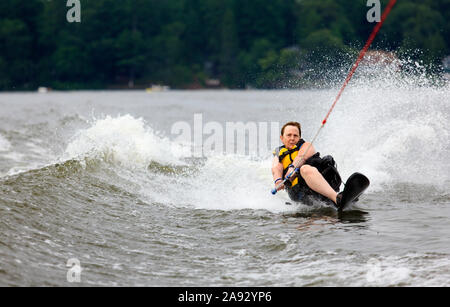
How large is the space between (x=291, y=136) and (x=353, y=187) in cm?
109

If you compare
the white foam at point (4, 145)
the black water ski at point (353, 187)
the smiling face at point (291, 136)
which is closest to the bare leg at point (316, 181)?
the black water ski at point (353, 187)

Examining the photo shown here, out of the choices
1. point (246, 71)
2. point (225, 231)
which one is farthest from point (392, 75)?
point (246, 71)

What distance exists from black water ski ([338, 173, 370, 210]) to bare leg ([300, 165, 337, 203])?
0.54 feet

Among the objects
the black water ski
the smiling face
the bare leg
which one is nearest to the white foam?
the smiling face

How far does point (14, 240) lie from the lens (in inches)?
242

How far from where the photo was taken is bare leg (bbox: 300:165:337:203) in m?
8.03

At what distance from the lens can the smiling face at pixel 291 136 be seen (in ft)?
27.4

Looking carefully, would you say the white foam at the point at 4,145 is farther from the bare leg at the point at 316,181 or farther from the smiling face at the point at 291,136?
the bare leg at the point at 316,181

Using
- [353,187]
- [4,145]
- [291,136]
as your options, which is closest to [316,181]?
[353,187]

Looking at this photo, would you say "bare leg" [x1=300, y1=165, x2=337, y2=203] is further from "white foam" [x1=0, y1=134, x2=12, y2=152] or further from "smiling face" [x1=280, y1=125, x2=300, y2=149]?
"white foam" [x1=0, y1=134, x2=12, y2=152]

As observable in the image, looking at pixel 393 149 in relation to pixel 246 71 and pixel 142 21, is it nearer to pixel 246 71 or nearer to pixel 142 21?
pixel 246 71

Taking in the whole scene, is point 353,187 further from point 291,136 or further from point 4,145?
point 4,145

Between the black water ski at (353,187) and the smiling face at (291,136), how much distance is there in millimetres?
970

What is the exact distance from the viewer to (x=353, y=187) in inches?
305
